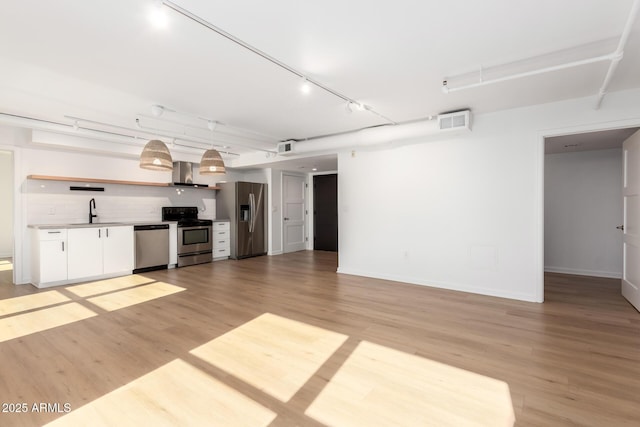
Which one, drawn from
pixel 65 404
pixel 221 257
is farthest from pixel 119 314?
pixel 221 257

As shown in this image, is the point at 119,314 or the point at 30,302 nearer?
the point at 119,314

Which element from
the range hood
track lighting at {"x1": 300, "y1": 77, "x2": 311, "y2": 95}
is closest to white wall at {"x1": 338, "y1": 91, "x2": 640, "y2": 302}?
track lighting at {"x1": 300, "y1": 77, "x2": 311, "y2": 95}

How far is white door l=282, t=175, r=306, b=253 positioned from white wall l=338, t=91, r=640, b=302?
312 cm

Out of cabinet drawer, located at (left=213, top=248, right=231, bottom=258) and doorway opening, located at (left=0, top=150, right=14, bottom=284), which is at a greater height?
doorway opening, located at (left=0, top=150, right=14, bottom=284)

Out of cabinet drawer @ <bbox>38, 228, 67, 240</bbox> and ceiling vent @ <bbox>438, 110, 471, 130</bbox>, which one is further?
cabinet drawer @ <bbox>38, 228, 67, 240</bbox>

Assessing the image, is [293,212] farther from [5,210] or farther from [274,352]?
[5,210]

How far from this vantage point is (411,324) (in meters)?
3.31

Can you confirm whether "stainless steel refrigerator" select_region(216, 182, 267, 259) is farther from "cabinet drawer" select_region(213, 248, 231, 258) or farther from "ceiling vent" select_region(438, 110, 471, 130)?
"ceiling vent" select_region(438, 110, 471, 130)

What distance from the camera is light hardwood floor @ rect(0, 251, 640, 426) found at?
1.93 meters

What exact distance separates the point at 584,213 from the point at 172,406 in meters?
6.87

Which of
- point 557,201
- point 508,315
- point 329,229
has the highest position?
point 557,201

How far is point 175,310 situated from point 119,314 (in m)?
0.60

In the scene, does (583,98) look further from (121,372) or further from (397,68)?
(121,372)

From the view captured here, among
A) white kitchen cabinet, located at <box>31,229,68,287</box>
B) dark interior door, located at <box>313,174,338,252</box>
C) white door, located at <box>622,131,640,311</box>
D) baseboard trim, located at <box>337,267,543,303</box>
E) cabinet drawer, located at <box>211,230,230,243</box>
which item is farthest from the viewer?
dark interior door, located at <box>313,174,338,252</box>
